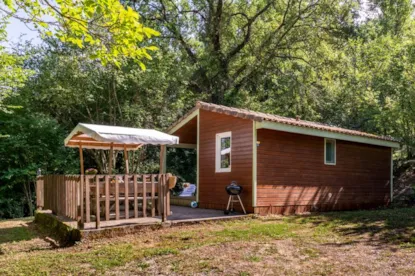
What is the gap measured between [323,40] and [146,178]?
1331 cm

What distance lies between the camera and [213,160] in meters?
10.4

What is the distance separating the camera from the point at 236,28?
715 inches

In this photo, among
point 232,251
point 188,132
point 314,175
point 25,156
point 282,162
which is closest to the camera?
point 232,251

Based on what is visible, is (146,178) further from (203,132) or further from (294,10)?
(294,10)

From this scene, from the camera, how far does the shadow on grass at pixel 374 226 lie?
6175 mm

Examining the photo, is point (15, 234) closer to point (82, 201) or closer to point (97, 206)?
point (82, 201)

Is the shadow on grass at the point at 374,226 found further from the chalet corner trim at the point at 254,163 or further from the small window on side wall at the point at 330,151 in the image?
the small window on side wall at the point at 330,151

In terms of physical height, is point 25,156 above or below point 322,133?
below

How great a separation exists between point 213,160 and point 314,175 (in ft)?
9.22

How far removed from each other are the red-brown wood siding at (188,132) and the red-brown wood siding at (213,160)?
2.57ft

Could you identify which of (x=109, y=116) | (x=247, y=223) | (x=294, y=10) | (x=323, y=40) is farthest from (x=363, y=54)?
(x=247, y=223)

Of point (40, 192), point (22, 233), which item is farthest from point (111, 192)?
point (40, 192)

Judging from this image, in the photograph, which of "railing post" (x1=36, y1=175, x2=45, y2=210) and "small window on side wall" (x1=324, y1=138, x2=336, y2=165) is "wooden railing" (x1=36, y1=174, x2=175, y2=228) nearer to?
"railing post" (x1=36, y1=175, x2=45, y2=210)

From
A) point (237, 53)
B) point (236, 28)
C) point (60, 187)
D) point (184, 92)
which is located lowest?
point (60, 187)
